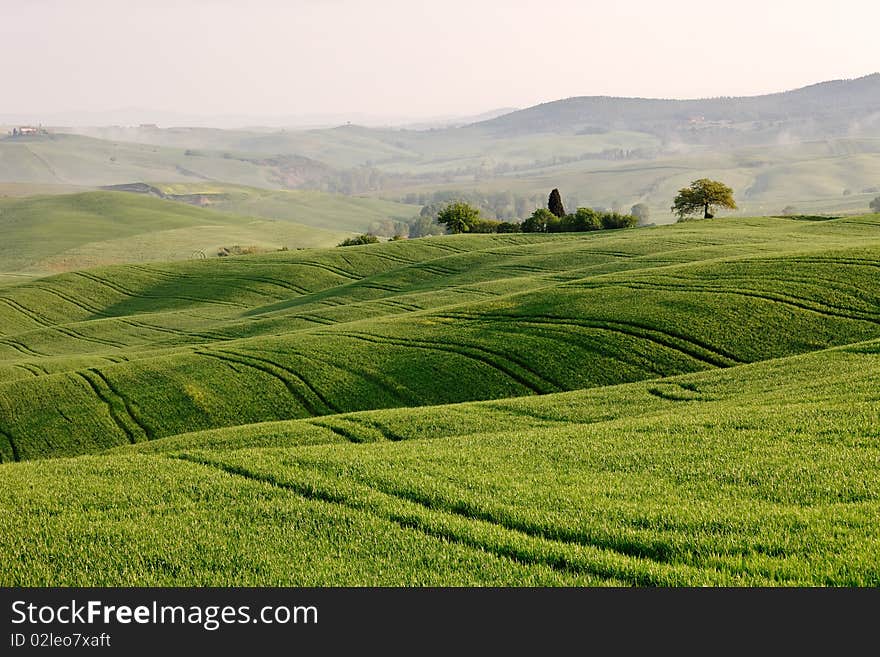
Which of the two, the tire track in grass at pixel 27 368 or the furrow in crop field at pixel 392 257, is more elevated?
the furrow in crop field at pixel 392 257

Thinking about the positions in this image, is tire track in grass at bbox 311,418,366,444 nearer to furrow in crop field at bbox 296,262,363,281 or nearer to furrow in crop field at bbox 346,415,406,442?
furrow in crop field at bbox 346,415,406,442

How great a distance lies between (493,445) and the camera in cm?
1773

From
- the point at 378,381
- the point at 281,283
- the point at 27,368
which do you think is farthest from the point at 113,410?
the point at 281,283

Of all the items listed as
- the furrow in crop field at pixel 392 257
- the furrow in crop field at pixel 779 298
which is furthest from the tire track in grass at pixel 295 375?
the furrow in crop field at pixel 392 257

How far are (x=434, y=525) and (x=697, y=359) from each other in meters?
23.1

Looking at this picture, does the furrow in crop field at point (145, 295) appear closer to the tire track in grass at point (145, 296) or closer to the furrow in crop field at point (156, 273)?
the tire track in grass at point (145, 296)

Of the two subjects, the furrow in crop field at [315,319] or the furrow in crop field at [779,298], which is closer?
the furrow in crop field at [779,298]

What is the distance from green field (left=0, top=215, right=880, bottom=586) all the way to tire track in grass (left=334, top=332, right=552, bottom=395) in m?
0.17

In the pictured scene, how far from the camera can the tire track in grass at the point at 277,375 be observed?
32.8 metres

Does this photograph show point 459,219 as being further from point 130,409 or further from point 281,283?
point 130,409

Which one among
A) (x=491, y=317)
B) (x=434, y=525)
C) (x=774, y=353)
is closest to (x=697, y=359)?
(x=774, y=353)

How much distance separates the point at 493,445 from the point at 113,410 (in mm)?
22704

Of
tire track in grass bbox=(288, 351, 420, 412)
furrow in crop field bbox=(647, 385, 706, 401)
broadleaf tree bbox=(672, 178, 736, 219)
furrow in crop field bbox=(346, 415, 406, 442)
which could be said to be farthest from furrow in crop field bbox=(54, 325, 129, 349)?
broadleaf tree bbox=(672, 178, 736, 219)

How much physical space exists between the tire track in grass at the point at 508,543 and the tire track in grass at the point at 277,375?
18254mm
